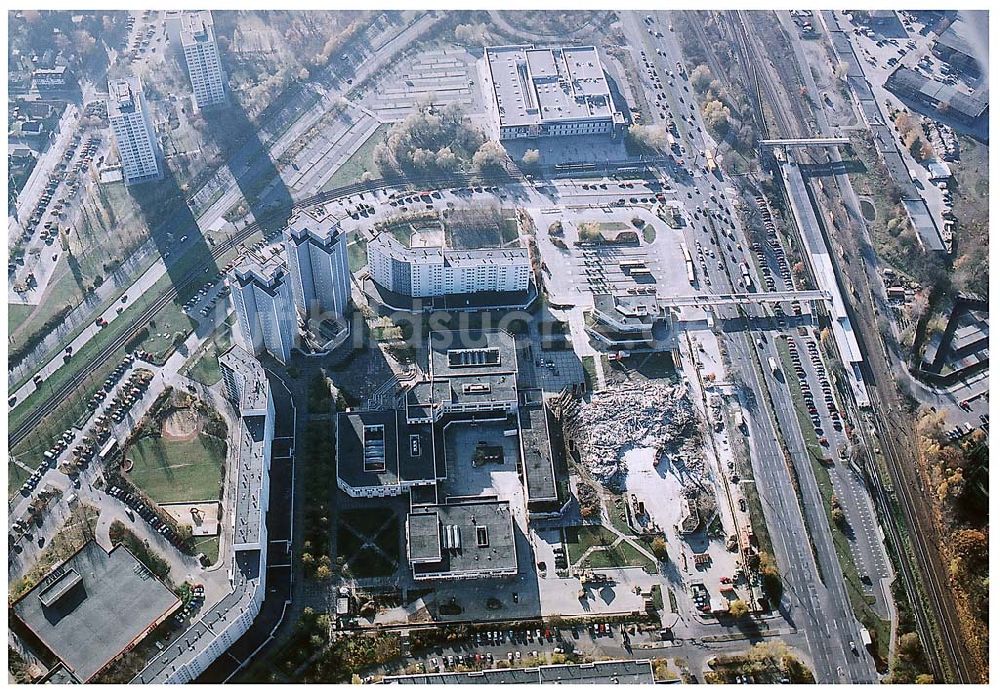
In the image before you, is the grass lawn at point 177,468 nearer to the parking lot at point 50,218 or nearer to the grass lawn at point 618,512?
the parking lot at point 50,218

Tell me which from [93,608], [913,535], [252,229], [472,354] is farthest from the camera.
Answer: [252,229]

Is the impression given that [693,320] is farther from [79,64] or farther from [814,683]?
[79,64]

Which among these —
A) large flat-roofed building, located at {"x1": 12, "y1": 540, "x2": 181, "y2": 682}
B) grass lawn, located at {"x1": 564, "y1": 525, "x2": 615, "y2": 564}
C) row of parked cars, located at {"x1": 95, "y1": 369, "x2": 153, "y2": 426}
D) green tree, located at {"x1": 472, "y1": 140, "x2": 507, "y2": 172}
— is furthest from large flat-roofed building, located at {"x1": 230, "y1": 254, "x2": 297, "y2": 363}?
green tree, located at {"x1": 472, "y1": 140, "x2": 507, "y2": 172}

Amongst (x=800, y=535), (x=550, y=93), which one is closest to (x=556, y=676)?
(x=800, y=535)

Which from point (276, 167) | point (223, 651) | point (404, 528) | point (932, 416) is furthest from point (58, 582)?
point (932, 416)

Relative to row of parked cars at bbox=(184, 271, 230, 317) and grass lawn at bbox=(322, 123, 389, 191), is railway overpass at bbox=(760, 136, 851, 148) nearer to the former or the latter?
grass lawn at bbox=(322, 123, 389, 191)

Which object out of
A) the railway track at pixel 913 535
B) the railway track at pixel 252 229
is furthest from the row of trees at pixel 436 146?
the railway track at pixel 913 535

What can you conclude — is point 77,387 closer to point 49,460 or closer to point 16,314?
point 49,460
